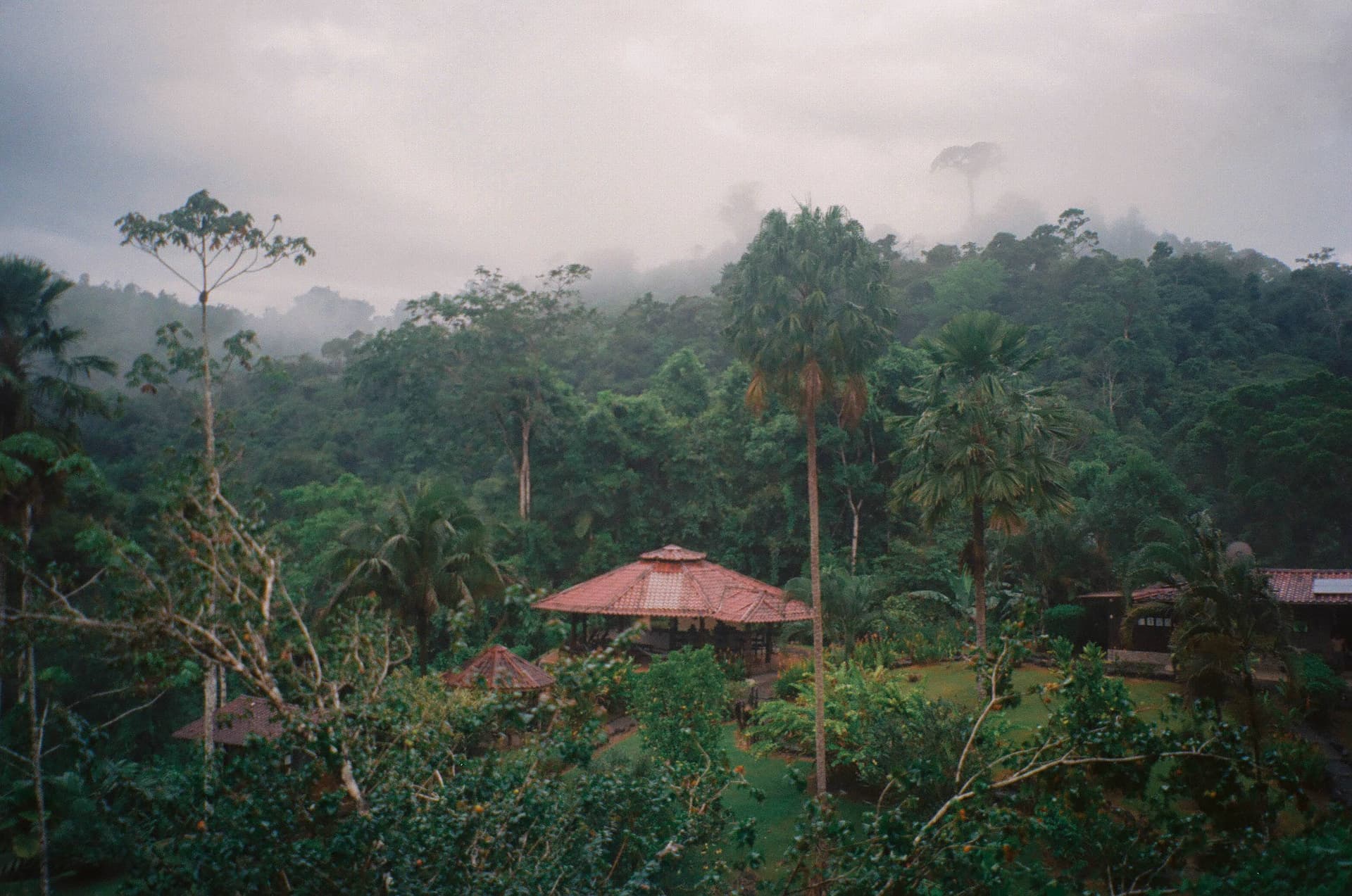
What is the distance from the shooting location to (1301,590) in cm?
1717

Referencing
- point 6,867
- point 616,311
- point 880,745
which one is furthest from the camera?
point 616,311

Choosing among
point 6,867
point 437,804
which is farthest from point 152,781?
point 6,867

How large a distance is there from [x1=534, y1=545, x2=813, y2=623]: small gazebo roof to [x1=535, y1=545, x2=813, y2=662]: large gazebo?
2 cm

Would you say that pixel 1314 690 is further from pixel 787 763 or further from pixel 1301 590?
pixel 787 763

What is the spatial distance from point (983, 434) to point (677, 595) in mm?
9548

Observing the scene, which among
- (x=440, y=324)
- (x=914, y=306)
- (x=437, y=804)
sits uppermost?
(x=914, y=306)

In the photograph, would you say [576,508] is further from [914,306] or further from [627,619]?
[914,306]

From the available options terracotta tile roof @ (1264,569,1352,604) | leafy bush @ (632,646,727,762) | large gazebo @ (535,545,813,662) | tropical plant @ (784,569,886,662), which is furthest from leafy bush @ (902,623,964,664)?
leafy bush @ (632,646,727,762)

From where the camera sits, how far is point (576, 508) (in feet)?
98.9

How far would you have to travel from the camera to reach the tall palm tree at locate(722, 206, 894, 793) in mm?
13500

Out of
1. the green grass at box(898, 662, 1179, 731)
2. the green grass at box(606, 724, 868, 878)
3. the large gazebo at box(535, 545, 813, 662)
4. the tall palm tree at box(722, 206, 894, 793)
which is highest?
the tall palm tree at box(722, 206, 894, 793)

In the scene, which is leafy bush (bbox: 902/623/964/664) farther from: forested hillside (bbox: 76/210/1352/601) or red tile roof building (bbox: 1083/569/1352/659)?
red tile roof building (bbox: 1083/569/1352/659)

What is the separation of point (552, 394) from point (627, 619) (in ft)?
31.6

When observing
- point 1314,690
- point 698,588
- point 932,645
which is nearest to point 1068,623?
point 932,645
